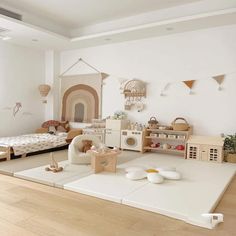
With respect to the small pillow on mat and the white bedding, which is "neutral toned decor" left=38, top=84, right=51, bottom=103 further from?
the white bedding

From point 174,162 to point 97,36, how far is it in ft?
9.65

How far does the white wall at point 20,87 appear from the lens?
5543 millimetres

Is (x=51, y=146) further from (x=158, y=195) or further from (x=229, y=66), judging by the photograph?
(x=229, y=66)

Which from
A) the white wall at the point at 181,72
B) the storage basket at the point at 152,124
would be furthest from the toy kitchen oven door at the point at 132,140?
the white wall at the point at 181,72

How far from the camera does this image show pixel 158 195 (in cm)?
256

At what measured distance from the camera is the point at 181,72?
15.9 feet

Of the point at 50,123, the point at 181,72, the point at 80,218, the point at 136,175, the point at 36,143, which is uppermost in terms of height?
the point at 181,72

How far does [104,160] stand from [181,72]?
2.48 meters

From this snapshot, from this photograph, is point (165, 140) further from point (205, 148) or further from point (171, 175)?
point (171, 175)

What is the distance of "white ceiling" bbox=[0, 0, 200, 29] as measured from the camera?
420 cm

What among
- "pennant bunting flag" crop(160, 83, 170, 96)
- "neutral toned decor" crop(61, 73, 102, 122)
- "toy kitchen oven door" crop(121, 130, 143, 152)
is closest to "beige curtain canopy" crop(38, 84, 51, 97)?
"neutral toned decor" crop(61, 73, 102, 122)

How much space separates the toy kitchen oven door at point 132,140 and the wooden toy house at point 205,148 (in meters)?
0.98

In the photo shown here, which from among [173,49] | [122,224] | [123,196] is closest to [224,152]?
[173,49]

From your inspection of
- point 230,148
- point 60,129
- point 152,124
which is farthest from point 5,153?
point 230,148
